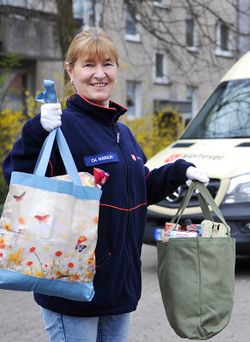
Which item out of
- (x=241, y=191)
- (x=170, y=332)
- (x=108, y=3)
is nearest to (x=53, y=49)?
(x=108, y=3)

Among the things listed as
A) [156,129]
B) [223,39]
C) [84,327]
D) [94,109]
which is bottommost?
[156,129]

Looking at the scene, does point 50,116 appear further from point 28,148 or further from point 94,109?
point 94,109

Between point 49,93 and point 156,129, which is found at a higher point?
point 49,93

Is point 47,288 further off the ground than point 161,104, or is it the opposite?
point 47,288

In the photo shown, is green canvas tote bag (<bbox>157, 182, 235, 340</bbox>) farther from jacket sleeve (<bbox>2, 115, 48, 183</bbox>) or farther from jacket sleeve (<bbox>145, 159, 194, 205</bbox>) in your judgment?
jacket sleeve (<bbox>2, 115, 48, 183</bbox>)

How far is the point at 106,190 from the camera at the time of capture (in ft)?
10.1

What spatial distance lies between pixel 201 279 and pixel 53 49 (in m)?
20.4

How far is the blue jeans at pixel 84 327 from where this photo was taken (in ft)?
10.1

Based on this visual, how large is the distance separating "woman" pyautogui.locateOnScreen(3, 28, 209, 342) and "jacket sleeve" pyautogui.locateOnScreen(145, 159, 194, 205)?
0.71 feet

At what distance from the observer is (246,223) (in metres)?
7.84

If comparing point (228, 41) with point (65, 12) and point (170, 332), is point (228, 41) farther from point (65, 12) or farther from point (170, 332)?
point (170, 332)

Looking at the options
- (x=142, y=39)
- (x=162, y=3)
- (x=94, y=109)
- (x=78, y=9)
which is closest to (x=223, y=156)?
(x=94, y=109)

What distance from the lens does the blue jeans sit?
3072mm

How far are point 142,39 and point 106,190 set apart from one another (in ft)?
64.7
